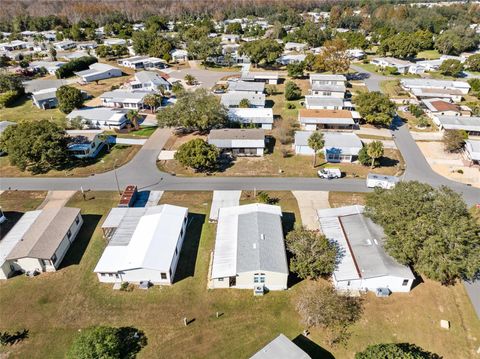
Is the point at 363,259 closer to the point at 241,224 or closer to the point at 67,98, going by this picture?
the point at 241,224

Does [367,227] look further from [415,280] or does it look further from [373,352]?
[373,352]

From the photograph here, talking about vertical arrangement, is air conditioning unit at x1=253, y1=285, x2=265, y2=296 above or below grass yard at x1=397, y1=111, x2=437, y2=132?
below

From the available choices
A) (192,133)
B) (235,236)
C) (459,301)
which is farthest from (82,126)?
(459,301)

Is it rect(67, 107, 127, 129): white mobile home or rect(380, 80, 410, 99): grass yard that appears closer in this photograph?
rect(67, 107, 127, 129): white mobile home

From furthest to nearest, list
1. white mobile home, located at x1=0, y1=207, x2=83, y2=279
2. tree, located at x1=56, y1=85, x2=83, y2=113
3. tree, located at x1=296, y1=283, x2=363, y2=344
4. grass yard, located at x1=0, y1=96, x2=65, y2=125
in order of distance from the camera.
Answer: grass yard, located at x1=0, y1=96, x2=65, y2=125, tree, located at x1=56, y1=85, x2=83, y2=113, white mobile home, located at x1=0, y1=207, x2=83, y2=279, tree, located at x1=296, y1=283, x2=363, y2=344

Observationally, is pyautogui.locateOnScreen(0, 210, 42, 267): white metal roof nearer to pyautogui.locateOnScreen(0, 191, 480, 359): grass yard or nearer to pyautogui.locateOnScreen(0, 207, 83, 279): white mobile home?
pyautogui.locateOnScreen(0, 207, 83, 279): white mobile home

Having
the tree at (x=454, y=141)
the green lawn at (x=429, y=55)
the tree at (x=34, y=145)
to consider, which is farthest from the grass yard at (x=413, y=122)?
the tree at (x=34, y=145)

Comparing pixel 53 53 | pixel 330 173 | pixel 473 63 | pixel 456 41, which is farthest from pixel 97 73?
pixel 456 41

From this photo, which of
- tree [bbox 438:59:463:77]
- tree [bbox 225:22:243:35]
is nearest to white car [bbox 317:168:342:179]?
tree [bbox 438:59:463:77]
